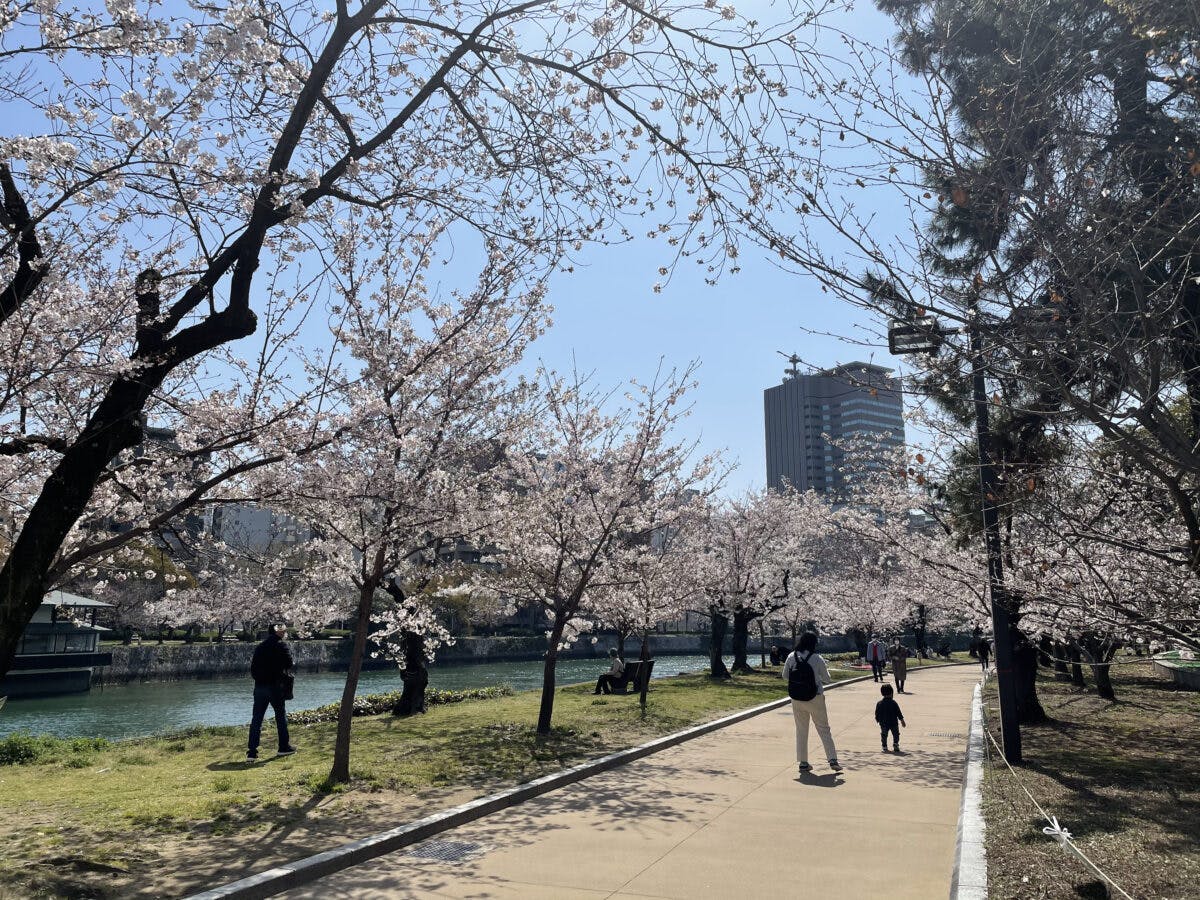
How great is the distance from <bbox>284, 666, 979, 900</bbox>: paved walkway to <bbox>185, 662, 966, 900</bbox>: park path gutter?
0.37ft

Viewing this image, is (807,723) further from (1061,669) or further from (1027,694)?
(1061,669)

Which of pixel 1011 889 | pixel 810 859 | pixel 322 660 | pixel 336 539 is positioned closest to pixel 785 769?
pixel 810 859

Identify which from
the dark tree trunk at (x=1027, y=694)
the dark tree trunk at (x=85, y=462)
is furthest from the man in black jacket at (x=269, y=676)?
the dark tree trunk at (x=1027, y=694)

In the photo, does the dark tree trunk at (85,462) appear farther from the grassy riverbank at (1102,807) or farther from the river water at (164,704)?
the river water at (164,704)

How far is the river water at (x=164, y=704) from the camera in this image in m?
24.8

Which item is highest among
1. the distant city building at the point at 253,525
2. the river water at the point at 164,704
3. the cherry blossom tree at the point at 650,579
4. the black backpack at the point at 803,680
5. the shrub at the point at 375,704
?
the distant city building at the point at 253,525

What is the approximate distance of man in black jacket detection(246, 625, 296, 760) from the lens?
456 inches

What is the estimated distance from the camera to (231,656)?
157 feet

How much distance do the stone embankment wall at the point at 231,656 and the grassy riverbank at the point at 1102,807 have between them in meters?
24.6

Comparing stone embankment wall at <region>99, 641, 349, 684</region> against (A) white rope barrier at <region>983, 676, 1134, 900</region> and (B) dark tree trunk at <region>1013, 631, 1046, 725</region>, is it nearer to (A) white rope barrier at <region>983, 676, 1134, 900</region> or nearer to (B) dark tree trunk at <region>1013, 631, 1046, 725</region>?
(B) dark tree trunk at <region>1013, 631, 1046, 725</region>

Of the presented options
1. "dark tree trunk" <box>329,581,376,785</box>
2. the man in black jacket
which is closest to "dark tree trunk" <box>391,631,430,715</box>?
the man in black jacket

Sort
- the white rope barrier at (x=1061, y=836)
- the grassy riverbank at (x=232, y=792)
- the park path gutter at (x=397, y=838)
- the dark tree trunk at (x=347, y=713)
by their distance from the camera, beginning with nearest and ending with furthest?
the white rope barrier at (x=1061, y=836), the park path gutter at (x=397, y=838), the grassy riverbank at (x=232, y=792), the dark tree trunk at (x=347, y=713)

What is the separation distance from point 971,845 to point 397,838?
4.67 meters

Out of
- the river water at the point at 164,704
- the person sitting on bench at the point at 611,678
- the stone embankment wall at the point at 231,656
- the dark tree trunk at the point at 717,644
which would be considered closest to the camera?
the person sitting on bench at the point at 611,678
